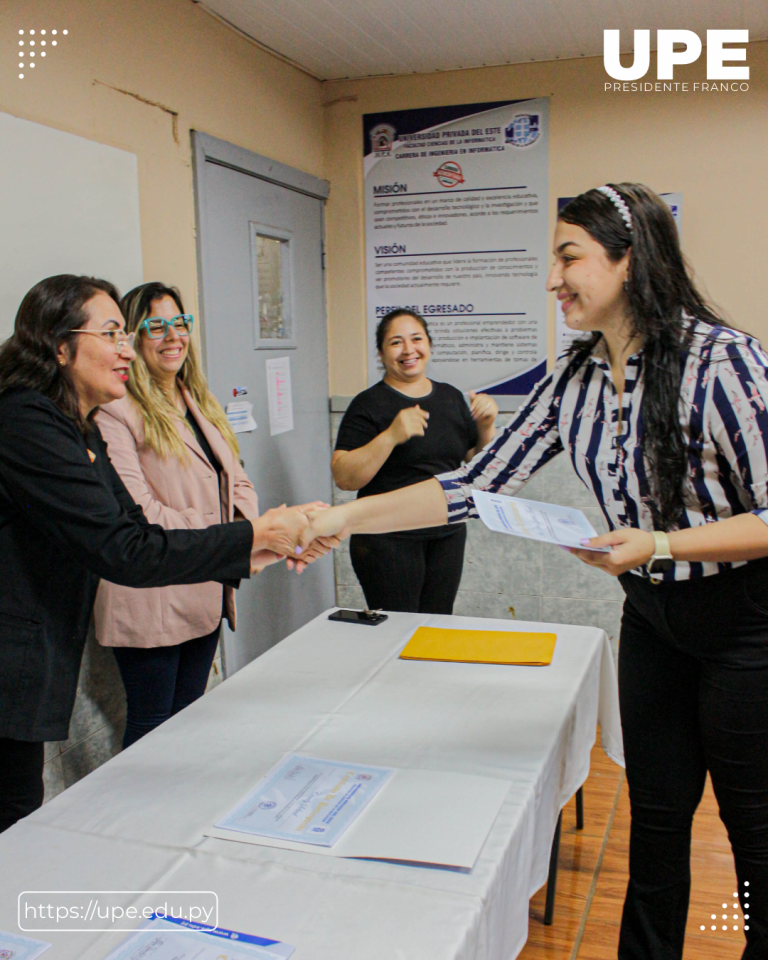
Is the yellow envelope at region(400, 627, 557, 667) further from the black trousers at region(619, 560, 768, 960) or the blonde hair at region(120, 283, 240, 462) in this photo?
the blonde hair at region(120, 283, 240, 462)

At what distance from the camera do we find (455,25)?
3348 millimetres

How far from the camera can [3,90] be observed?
228cm

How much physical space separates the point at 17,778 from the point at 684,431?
154cm

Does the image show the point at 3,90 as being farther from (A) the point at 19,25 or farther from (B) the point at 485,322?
(B) the point at 485,322

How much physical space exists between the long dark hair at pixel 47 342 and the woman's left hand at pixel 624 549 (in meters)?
1.15

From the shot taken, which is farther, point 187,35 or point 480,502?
point 187,35

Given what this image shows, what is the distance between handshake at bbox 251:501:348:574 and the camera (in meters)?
2.04

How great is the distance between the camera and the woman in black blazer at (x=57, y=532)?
171 cm

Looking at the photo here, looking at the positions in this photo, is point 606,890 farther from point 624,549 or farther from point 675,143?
point 675,143

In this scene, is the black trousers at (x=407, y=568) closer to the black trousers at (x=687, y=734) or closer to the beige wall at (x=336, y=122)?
the beige wall at (x=336, y=122)

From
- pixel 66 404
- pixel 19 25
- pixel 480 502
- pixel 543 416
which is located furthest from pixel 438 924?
pixel 19 25

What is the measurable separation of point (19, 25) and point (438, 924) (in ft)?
8.11

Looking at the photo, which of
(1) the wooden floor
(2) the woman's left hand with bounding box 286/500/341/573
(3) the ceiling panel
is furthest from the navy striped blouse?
(3) the ceiling panel

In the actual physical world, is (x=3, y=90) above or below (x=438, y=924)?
above
